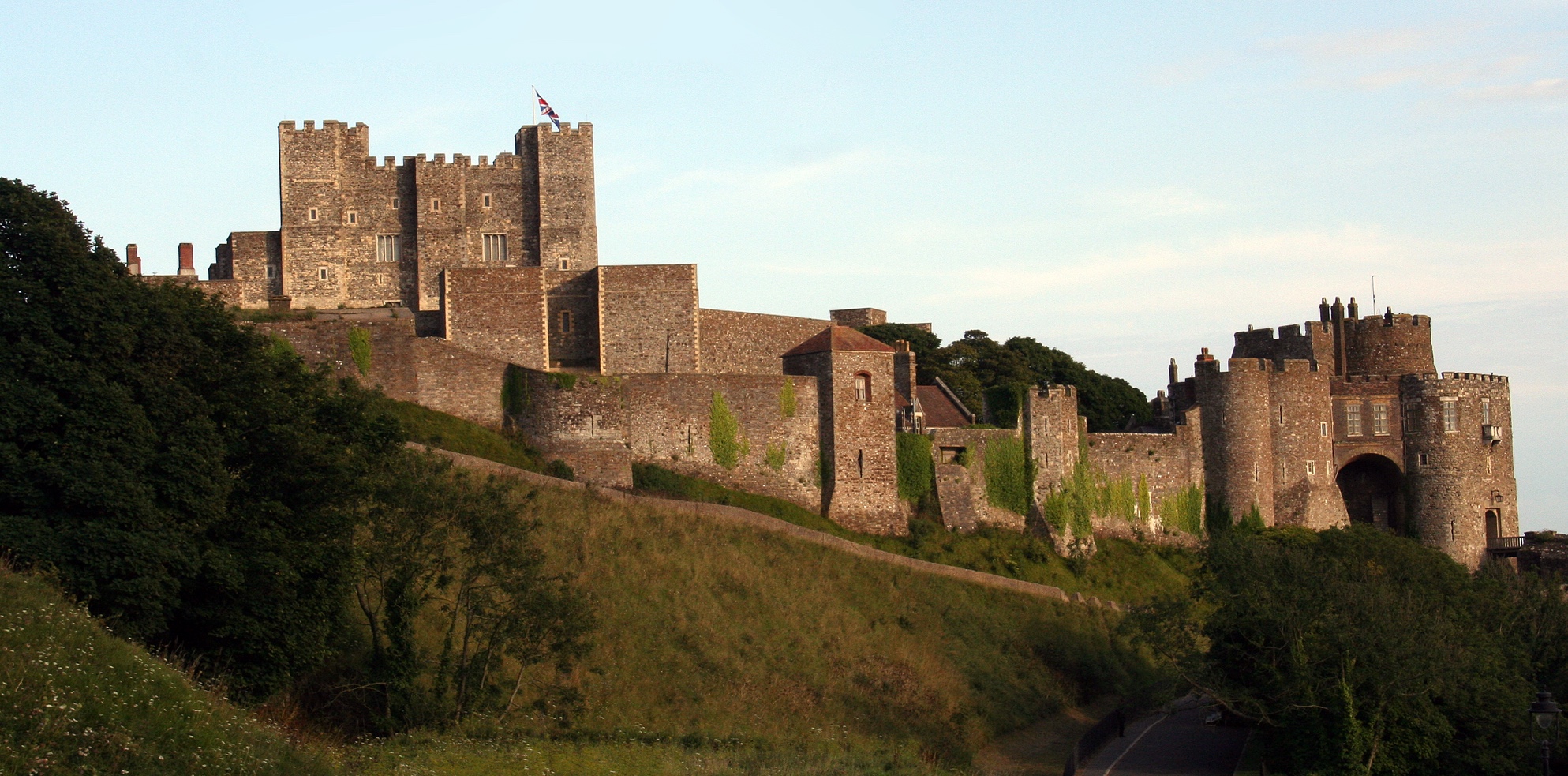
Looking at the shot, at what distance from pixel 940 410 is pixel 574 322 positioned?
426 inches

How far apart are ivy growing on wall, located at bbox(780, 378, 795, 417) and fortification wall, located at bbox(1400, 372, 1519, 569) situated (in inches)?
861

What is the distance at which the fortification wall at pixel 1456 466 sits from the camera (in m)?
52.8

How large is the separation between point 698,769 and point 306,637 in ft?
19.3

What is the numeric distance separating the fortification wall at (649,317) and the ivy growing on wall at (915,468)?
7221 mm

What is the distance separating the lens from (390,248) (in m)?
52.8

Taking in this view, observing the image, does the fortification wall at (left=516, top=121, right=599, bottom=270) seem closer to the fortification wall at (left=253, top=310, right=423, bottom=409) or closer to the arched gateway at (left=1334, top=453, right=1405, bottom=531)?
the fortification wall at (left=253, top=310, right=423, bottom=409)

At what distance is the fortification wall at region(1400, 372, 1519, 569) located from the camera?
52812 millimetres

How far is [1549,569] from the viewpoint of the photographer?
2078 inches

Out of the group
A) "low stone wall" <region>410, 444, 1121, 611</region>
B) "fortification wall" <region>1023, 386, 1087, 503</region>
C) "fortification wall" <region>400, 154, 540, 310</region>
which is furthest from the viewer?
"fortification wall" <region>400, 154, 540, 310</region>

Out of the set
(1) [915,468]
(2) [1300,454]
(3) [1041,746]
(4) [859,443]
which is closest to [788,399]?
(4) [859,443]

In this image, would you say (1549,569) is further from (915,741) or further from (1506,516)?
(915,741)

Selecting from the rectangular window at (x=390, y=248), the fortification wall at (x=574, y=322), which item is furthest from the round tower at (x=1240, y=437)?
the rectangular window at (x=390, y=248)

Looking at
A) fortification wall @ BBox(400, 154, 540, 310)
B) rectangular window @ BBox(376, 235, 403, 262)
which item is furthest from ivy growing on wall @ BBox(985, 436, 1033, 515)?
rectangular window @ BBox(376, 235, 403, 262)

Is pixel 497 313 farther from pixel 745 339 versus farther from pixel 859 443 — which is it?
pixel 859 443
